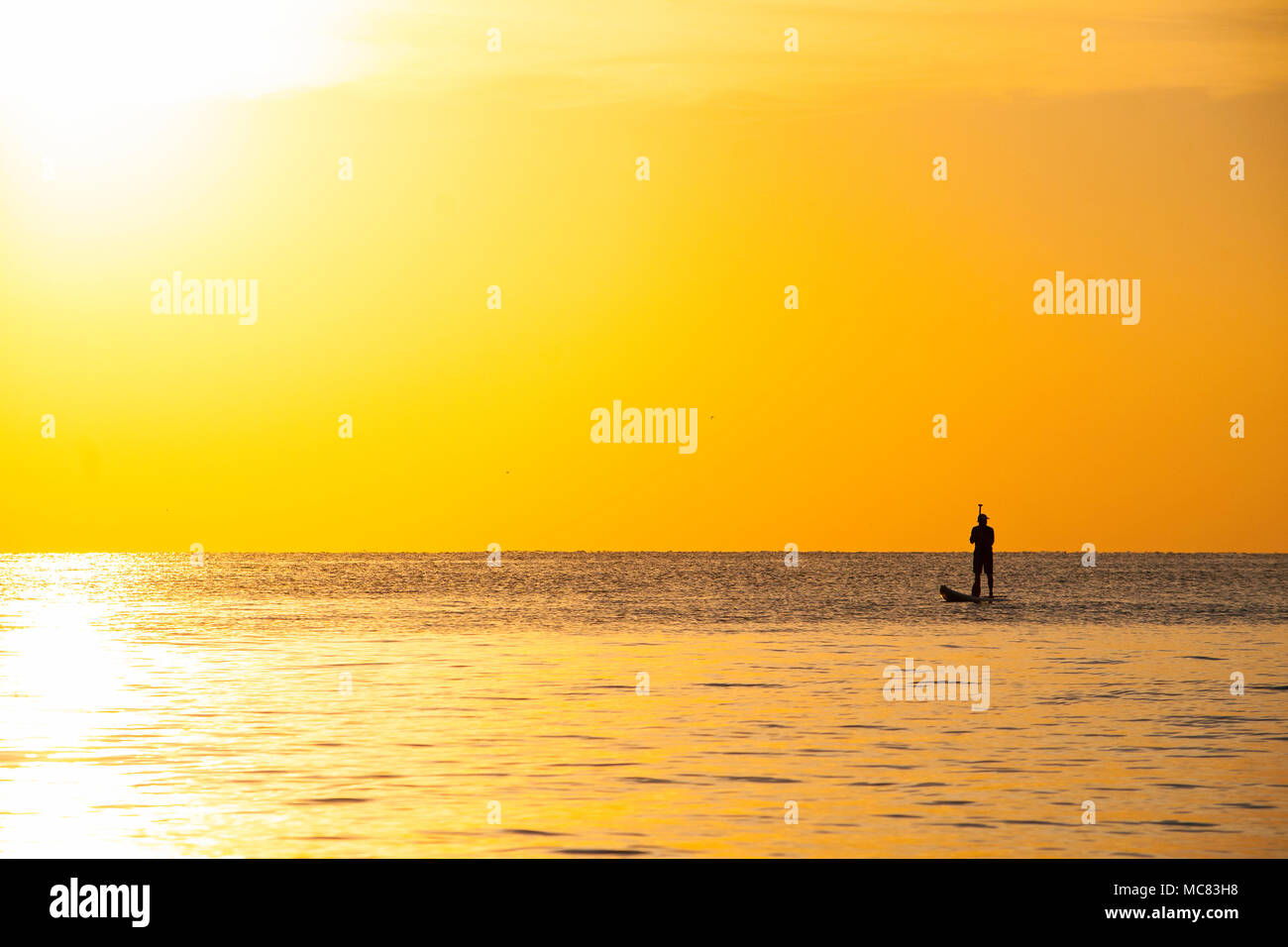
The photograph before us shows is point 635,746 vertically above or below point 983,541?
below

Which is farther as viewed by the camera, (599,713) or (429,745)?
(599,713)

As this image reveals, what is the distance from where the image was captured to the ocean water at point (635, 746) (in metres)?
13.0

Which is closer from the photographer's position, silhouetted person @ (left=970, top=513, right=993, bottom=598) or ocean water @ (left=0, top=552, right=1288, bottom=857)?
ocean water @ (left=0, top=552, right=1288, bottom=857)

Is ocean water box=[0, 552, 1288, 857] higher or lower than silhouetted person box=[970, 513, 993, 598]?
lower

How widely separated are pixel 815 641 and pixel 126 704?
717 inches

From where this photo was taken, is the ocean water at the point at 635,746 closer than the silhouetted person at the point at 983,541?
Yes

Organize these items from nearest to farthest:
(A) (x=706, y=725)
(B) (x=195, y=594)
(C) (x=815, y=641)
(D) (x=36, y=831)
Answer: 1. (D) (x=36, y=831)
2. (A) (x=706, y=725)
3. (C) (x=815, y=641)
4. (B) (x=195, y=594)

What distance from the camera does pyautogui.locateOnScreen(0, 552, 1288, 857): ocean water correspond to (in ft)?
42.5

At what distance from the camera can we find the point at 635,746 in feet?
59.1

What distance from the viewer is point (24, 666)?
2873 centimetres

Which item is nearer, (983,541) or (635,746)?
(635,746)
